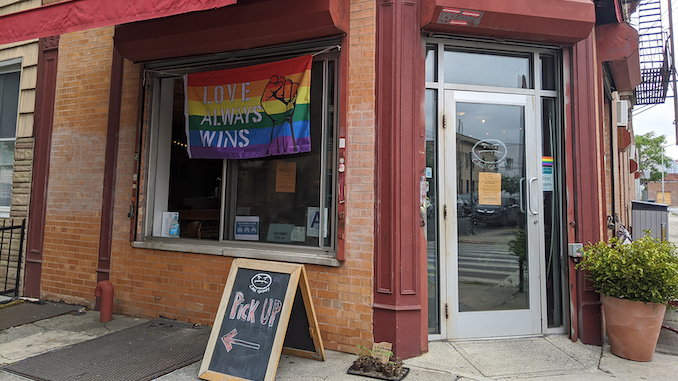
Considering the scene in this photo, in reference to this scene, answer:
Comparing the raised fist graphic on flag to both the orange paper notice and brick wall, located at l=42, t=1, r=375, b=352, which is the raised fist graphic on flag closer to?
brick wall, located at l=42, t=1, r=375, b=352

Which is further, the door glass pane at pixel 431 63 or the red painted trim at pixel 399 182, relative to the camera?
the door glass pane at pixel 431 63

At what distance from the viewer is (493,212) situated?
4.35 metres

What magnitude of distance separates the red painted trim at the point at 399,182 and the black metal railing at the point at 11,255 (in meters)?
5.46

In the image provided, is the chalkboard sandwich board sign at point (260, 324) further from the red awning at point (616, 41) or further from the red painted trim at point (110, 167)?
the red awning at point (616, 41)

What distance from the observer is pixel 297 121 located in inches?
174

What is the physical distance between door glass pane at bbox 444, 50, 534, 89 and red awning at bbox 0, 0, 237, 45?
2346 millimetres

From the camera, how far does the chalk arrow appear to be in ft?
10.9

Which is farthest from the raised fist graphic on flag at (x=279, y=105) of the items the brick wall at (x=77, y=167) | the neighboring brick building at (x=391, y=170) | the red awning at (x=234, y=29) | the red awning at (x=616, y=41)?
the red awning at (x=616, y=41)

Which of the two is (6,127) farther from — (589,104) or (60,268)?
(589,104)

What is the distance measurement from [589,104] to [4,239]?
817 centimetres

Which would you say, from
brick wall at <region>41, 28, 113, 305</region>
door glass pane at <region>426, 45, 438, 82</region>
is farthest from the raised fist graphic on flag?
brick wall at <region>41, 28, 113, 305</region>

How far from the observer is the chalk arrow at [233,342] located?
333cm

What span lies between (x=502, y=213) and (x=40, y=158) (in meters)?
6.37

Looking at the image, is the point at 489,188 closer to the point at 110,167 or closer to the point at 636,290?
the point at 636,290
